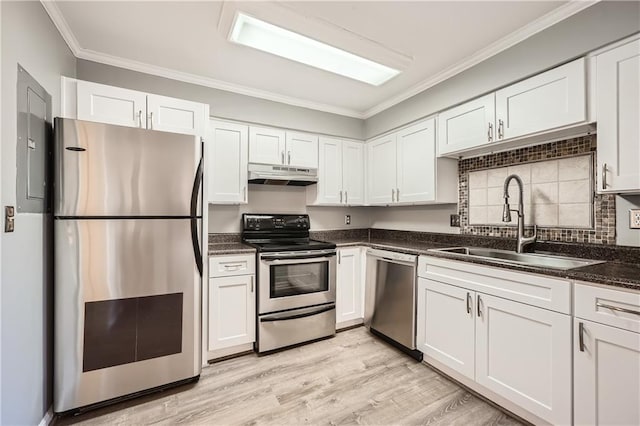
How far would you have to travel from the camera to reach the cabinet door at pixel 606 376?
125 cm

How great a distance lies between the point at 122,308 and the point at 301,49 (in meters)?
2.15

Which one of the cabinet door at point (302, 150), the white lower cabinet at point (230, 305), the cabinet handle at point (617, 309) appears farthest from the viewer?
the cabinet door at point (302, 150)

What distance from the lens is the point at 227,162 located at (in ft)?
8.95

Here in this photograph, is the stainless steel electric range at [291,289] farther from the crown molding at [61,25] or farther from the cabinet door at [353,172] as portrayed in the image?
the crown molding at [61,25]

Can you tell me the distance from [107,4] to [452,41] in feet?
7.66

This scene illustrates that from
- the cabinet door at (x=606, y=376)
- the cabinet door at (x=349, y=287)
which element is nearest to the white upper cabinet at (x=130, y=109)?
the cabinet door at (x=349, y=287)

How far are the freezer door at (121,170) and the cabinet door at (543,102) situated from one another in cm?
228

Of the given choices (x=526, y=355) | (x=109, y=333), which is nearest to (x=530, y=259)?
(x=526, y=355)

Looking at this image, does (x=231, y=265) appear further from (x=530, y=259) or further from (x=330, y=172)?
(x=530, y=259)

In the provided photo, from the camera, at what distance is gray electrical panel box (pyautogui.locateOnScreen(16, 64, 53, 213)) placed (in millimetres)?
1395

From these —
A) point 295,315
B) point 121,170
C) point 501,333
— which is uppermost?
point 121,170

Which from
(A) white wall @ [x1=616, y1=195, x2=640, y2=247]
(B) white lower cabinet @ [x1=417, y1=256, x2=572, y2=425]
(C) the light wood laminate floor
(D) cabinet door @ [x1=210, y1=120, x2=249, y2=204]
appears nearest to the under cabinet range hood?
(D) cabinet door @ [x1=210, y1=120, x2=249, y2=204]

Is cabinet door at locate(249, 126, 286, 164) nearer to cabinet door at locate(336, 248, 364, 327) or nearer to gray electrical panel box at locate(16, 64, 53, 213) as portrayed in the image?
cabinet door at locate(336, 248, 364, 327)

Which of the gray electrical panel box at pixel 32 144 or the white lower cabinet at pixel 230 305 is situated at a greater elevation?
the gray electrical panel box at pixel 32 144
